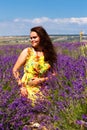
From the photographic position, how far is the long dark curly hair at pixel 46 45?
484 centimetres

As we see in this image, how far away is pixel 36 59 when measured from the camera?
488 centimetres

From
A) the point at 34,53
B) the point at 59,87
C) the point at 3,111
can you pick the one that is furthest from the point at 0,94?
the point at 34,53

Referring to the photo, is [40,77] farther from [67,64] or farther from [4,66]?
[4,66]

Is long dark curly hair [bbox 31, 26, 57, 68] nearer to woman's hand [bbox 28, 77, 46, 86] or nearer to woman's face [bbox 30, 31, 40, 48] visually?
woman's face [bbox 30, 31, 40, 48]

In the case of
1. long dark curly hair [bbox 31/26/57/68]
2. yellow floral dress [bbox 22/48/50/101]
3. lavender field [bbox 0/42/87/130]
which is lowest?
lavender field [bbox 0/42/87/130]

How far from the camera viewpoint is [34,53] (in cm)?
491

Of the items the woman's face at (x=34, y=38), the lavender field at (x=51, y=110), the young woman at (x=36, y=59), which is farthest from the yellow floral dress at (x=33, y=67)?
the lavender field at (x=51, y=110)

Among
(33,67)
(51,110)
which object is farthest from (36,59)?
(51,110)

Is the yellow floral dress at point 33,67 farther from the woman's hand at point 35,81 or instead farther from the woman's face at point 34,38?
the woman's face at point 34,38

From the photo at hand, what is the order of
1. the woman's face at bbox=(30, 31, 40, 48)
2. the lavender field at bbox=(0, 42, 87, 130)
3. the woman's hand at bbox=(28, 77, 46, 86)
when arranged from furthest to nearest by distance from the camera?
the woman's face at bbox=(30, 31, 40, 48)
the woman's hand at bbox=(28, 77, 46, 86)
the lavender field at bbox=(0, 42, 87, 130)

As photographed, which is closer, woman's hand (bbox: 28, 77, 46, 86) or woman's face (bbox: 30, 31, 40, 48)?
woman's hand (bbox: 28, 77, 46, 86)

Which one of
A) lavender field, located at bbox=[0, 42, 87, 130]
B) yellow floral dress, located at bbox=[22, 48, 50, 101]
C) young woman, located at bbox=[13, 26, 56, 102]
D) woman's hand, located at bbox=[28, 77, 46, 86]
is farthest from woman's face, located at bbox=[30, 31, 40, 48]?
lavender field, located at bbox=[0, 42, 87, 130]

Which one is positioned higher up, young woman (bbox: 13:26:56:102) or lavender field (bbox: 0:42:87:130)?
young woman (bbox: 13:26:56:102)

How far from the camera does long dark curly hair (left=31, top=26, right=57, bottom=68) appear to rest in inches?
190
